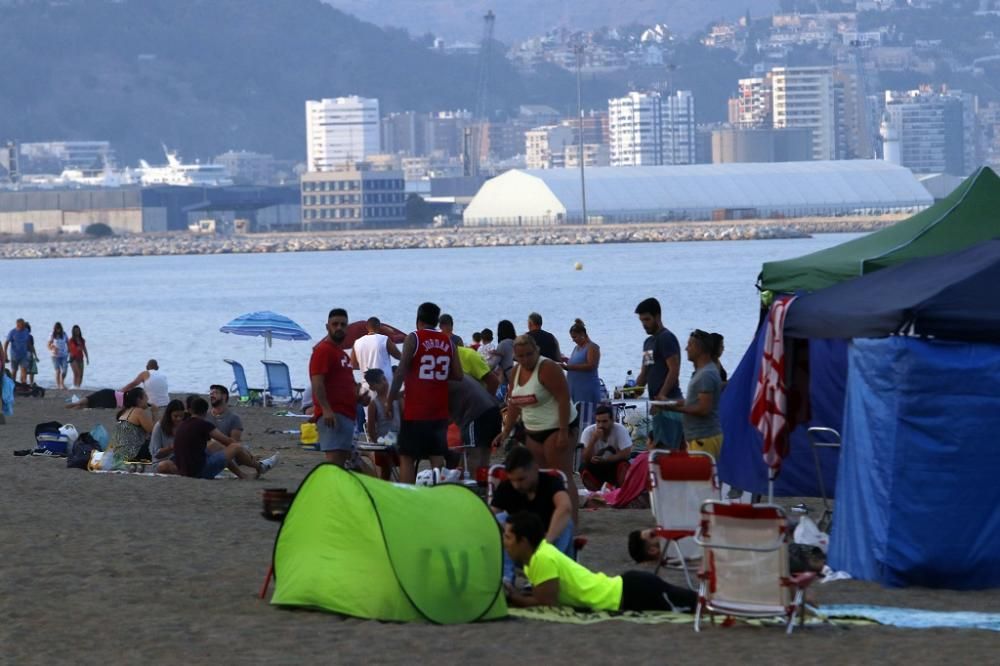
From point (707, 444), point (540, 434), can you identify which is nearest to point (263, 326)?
point (707, 444)

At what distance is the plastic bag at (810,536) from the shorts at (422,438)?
1851 millimetres

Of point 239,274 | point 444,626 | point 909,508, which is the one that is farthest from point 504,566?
point 239,274

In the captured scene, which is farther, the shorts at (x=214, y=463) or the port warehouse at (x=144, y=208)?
the port warehouse at (x=144, y=208)

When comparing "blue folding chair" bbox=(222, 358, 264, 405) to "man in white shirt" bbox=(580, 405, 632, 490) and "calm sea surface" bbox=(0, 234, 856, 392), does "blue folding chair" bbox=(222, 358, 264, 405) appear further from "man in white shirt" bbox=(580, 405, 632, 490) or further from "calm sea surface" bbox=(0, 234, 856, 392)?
"man in white shirt" bbox=(580, 405, 632, 490)

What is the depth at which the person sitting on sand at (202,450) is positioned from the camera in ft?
38.3

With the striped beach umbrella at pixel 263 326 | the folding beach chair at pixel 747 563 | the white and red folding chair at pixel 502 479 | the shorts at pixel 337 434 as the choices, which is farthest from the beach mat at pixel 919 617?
the striped beach umbrella at pixel 263 326

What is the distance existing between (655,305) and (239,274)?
87863mm

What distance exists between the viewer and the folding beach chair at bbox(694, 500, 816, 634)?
668 cm

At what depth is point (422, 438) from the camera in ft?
31.5

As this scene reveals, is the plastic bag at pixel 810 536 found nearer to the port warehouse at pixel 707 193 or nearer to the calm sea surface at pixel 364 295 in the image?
the calm sea surface at pixel 364 295

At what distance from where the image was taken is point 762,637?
681 cm

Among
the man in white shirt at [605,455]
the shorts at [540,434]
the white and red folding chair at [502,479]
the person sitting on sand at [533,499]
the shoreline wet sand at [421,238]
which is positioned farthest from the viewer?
the shoreline wet sand at [421,238]

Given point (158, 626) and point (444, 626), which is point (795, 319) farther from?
point (158, 626)

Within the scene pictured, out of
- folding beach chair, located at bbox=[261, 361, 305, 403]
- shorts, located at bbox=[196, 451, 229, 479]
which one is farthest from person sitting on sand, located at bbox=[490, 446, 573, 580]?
folding beach chair, located at bbox=[261, 361, 305, 403]
